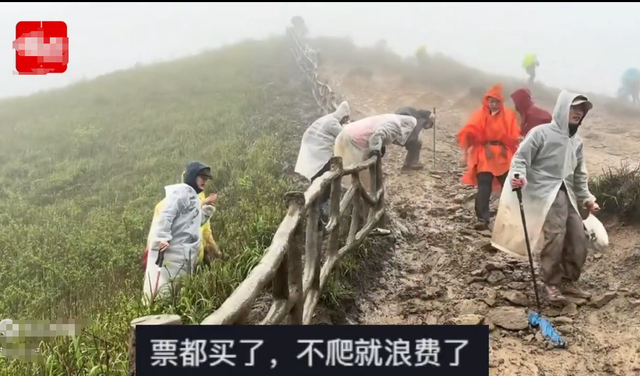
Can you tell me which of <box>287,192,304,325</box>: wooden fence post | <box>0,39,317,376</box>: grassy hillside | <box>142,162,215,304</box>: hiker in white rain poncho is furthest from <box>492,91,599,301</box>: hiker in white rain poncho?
<box>142,162,215,304</box>: hiker in white rain poncho

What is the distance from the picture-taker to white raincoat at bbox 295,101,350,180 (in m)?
5.08

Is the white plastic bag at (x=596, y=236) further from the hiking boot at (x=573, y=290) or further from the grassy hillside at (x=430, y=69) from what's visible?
the grassy hillside at (x=430, y=69)

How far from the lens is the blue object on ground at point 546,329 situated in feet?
10.1

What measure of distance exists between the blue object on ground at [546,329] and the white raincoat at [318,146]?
7.63ft

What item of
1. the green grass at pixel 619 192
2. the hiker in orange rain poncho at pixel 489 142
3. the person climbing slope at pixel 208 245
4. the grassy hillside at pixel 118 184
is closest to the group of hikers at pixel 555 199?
the green grass at pixel 619 192

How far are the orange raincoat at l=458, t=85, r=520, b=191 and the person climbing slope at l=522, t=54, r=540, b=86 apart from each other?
5264 mm

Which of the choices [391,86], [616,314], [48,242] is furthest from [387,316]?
[391,86]

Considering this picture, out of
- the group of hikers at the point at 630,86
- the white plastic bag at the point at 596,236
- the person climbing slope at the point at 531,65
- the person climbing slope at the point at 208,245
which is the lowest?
the person climbing slope at the point at 208,245

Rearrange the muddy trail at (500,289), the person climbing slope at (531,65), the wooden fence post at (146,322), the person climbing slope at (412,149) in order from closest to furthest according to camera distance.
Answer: the wooden fence post at (146,322), the muddy trail at (500,289), the person climbing slope at (412,149), the person climbing slope at (531,65)

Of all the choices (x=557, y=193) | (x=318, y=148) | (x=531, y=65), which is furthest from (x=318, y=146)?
(x=531, y=65)

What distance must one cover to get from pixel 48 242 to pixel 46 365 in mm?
3038

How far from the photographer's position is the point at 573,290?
144 inches

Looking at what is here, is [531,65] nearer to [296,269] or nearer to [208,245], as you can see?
[208,245]

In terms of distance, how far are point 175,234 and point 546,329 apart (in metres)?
2.27
